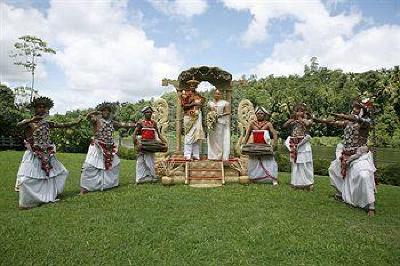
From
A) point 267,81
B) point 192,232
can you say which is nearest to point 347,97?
point 267,81

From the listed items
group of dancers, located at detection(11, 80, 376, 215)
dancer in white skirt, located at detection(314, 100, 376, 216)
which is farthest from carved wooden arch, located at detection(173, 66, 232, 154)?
dancer in white skirt, located at detection(314, 100, 376, 216)

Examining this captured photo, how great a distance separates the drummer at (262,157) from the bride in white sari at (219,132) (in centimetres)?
145

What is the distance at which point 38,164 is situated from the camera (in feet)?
28.0

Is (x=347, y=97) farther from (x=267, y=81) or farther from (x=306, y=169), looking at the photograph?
(x=306, y=169)

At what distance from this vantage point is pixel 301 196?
9.18 meters

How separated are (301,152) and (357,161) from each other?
201 centimetres

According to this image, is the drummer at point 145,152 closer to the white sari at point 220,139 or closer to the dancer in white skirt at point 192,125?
the dancer in white skirt at point 192,125

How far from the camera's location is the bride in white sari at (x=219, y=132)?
39.7 feet

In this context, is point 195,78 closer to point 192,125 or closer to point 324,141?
point 192,125

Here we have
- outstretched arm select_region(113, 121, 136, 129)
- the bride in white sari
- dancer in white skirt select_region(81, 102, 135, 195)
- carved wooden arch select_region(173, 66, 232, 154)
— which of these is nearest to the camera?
dancer in white skirt select_region(81, 102, 135, 195)

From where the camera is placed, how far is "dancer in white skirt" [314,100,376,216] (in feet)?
25.8

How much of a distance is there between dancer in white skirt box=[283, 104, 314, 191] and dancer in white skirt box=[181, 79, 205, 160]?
9.35 ft

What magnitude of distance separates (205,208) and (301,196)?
8.46 ft

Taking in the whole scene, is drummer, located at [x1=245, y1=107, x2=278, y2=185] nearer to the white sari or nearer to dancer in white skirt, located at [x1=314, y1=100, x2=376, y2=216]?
the white sari
